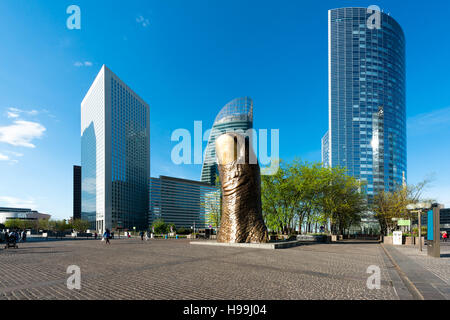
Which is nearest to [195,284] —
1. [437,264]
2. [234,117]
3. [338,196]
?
[437,264]

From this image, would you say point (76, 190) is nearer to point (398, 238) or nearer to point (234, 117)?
point (234, 117)

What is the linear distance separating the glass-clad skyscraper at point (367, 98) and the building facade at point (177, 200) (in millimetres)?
69009

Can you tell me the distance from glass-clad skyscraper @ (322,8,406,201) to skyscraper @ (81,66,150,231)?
88.1 metres

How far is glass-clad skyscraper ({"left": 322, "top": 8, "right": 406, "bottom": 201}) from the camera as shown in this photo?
119 m

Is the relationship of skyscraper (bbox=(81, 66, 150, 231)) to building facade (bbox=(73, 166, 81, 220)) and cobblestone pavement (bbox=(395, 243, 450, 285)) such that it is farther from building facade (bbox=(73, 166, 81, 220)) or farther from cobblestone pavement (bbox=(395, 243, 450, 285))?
cobblestone pavement (bbox=(395, 243, 450, 285))

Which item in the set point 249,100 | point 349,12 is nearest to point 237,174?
point 249,100

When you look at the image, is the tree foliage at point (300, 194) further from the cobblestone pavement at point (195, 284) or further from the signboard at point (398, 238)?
the cobblestone pavement at point (195, 284)

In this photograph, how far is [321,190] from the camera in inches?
1377

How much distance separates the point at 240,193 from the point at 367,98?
394ft

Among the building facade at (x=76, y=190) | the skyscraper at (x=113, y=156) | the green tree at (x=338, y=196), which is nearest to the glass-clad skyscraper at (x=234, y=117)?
the skyscraper at (x=113, y=156)

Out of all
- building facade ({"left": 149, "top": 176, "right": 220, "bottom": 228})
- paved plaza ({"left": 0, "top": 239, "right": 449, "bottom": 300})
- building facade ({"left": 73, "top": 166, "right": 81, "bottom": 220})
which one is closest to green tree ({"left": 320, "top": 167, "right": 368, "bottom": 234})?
paved plaza ({"left": 0, "top": 239, "right": 449, "bottom": 300})

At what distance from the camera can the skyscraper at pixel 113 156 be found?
11462cm
